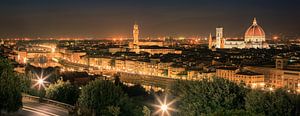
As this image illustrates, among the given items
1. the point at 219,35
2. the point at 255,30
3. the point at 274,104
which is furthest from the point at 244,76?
the point at 219,35

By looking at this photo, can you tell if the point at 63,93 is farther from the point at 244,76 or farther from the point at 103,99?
the point at 244,76

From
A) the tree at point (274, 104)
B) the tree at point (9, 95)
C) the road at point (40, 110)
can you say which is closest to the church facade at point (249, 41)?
the road at point (40, 110)

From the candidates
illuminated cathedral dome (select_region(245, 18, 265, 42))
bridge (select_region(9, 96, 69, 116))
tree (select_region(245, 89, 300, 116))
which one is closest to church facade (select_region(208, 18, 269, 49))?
illuminated cathedral dome (select_region(245, 18, 265, 42))

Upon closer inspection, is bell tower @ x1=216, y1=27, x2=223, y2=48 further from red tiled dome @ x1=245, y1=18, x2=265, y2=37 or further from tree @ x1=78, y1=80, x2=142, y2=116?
tree @ x1=78, y1=80, x2=142, y2=116

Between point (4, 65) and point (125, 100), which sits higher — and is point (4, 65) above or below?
above

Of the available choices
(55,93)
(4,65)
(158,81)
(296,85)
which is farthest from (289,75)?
(4,65)

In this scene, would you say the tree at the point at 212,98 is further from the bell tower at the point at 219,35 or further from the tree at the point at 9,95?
the bell tower at the point at 219,35

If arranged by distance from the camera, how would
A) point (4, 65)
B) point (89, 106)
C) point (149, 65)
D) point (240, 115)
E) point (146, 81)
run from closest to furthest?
point (240, 115) < point (89, 106) < point (4, 65) < point (146, 81) < point (149, 65)

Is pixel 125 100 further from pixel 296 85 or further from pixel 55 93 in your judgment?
pixel 296 85
